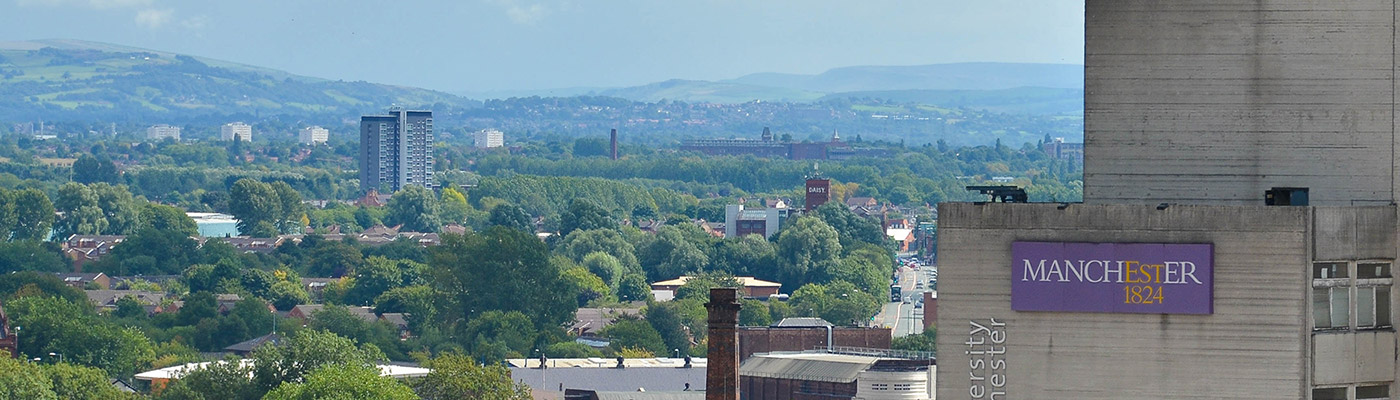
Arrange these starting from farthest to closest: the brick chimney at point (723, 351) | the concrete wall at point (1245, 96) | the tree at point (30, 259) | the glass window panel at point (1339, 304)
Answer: the tree at point (30, 259) → the brick chimney at point (723, 351) → the concrete wall at point (1245, 96) → the glass window panel at point (1339, 304)

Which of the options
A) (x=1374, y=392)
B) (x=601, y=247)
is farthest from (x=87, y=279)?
(x=1374, y=392)

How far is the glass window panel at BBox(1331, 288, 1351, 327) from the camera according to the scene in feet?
93.0

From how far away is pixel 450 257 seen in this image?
448 ft

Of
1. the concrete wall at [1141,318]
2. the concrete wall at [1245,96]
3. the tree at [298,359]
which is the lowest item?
the tree at [298,359]

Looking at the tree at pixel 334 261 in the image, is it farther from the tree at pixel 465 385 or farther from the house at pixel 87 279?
the tree at pixel 465 385

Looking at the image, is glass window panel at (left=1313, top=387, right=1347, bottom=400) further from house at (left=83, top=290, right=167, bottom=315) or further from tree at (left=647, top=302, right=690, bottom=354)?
house at (left=83, top=290, right=167, bottom=315)

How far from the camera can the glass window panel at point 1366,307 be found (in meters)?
28.4

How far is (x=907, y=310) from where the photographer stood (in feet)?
500

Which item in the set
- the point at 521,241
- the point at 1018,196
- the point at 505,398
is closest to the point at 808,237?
the point at 521,241

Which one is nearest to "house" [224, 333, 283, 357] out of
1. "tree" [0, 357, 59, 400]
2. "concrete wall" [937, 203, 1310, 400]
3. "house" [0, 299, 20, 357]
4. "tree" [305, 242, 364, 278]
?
"house" [0, 299, 20, 357]

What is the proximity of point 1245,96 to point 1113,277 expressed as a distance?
7.15 ft

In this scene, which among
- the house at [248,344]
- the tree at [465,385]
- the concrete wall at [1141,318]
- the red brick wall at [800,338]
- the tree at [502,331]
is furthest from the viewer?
the tree at [502,331]

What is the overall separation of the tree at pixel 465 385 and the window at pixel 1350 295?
53.6m

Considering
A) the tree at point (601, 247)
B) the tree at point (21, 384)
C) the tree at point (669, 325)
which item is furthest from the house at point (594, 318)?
the tree at point (21, 384)
